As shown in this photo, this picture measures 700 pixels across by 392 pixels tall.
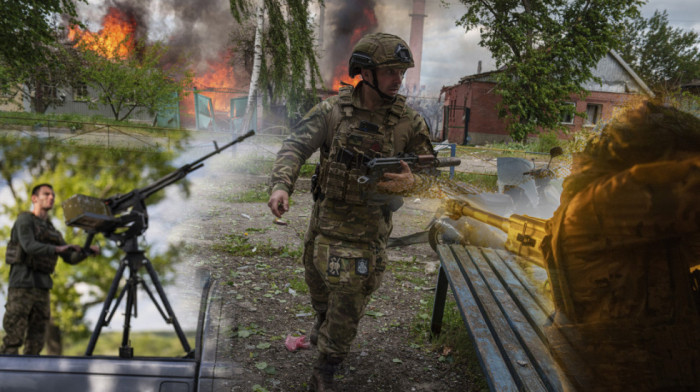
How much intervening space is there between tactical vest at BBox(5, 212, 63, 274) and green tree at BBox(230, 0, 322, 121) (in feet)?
32.3

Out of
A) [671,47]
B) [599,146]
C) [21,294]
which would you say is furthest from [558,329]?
[21,294]

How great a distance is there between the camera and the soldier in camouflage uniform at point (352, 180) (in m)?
2.64

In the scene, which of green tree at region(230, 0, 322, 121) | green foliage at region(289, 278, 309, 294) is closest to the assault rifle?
green foliage at region(289, 278, 309, 294)

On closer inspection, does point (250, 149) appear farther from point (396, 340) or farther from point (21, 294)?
point (21, 294)

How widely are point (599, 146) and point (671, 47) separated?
2.39 feet

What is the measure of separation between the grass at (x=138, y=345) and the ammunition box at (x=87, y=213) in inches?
17.5

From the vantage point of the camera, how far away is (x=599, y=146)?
855 mm

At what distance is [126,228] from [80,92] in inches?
114

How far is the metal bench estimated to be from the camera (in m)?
1.94

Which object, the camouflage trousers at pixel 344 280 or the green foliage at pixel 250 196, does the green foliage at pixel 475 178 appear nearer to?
the green foliage at pixel 250 196

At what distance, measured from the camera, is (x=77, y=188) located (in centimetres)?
137

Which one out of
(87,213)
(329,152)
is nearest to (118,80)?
(329,152)

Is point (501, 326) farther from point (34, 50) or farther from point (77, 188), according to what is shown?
point (34, 50)

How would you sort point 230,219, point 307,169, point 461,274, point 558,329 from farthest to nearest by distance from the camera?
1. point 307,169
2. point 230,219
3. point 461,274
4. point 558,329
